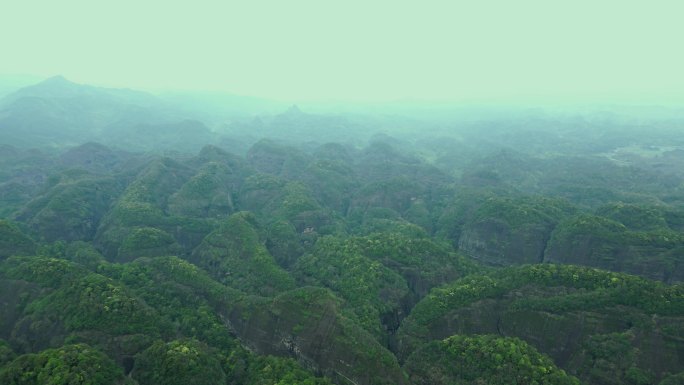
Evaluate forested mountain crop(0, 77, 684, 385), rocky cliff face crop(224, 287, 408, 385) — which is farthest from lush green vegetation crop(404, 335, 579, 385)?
rocky cliff face crop(224, 287, 408, 385)

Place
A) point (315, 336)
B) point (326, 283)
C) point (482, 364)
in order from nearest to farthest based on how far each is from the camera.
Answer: point (482, 364), point (315, 336), point (326, 283)

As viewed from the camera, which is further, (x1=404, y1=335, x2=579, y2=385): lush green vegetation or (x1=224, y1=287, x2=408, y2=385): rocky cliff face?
(x1=224, y1=287, x2=408, y2=385): rocky cliff face

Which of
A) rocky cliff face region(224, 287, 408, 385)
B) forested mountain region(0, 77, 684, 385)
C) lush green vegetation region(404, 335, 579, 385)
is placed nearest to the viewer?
lush green vegetation region(404, 335, 579, 385)

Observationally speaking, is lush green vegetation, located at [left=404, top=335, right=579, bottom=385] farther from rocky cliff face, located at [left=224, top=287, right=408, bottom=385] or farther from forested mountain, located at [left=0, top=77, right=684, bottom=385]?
rocky cliff face, located at [left=224, top=287, right=408, bottom=385]

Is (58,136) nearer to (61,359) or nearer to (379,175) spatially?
(379,175)

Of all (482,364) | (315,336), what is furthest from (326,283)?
(482,364)

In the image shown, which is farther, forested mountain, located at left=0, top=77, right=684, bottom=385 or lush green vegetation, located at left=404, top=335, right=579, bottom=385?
forested mountain, located at left=0, top=77, right=684, bottom=385

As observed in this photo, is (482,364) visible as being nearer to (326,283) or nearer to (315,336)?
→ (315,336)

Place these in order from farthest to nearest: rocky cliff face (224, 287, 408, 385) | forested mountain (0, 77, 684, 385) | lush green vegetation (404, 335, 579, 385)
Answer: rocky cliff face (224, 287, 408, 385)
forested mountain (0, 77, 684, 385)
lush green vegetation (404, 335, 579, 385)
